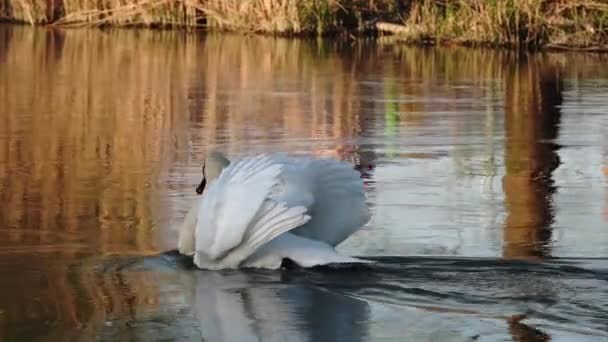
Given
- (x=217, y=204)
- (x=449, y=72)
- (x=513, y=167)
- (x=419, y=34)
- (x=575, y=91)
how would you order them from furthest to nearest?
1. (x=419, y=34)
2. (x=449, y=72)
3. (x=575, y=91)
4. (x=513, y=167)
5. (x=217, y=204)

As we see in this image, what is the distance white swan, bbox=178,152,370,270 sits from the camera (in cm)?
789

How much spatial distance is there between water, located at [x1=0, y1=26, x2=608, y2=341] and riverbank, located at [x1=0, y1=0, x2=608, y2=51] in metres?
3.82

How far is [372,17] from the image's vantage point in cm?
3117

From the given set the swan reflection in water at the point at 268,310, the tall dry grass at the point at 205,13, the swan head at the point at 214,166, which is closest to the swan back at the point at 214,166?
the swan head at the point at 214,166

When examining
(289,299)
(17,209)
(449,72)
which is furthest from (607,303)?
(449,72)

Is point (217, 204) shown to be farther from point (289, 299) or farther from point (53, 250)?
point (53, 250)

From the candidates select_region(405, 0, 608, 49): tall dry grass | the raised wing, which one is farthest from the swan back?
select_region(405, 0, 608, 49): tall dry grass

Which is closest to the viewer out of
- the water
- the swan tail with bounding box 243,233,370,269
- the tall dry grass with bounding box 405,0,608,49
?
the water

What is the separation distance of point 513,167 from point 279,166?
4.54m

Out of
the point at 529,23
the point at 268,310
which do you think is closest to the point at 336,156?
the point at 268,310

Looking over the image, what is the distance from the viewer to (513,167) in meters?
12.4

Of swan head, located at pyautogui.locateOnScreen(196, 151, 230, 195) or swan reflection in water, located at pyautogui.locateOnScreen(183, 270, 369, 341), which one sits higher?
swan head, located at pyautogui.locateOnScreen(196, 151, 230, 195)

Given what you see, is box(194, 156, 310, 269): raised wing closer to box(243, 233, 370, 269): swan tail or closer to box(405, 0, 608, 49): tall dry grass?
box(243, 233, 370, 269): swan tail

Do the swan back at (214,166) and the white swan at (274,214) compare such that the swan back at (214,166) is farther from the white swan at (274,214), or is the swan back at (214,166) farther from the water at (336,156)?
the white swan at (274,214)
